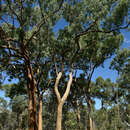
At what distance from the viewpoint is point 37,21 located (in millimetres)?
8867

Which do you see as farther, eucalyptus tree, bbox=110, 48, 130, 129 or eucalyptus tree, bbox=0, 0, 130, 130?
eucalyptus tree, bbox=110, 48, 130, 129

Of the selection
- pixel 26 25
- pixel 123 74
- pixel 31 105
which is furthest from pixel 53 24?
pixel 123 74

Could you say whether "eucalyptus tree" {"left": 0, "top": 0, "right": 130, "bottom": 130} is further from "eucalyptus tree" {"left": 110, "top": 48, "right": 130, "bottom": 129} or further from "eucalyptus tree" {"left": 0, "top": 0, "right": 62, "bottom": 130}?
"eucalyptus tree" {"left": 110, "top": 48, "right": 130, "bottom": 129}

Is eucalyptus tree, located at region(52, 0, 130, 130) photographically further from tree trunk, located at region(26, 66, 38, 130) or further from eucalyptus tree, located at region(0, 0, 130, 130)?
tree trunk, located at region(26, 66, 38, 130)

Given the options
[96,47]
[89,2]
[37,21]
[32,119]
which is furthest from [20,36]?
[96,47]

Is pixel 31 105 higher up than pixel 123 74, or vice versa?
pixel 123 74

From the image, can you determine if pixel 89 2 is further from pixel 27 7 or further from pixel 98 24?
pixel 27 7

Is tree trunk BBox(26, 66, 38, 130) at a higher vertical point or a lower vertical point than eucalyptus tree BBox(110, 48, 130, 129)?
lower

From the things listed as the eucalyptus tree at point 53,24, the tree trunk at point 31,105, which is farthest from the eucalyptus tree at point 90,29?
the tree trunk at point 31,105

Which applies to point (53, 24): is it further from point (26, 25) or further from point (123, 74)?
point (123, 74)

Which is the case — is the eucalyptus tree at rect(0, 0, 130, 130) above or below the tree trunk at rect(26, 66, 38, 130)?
above

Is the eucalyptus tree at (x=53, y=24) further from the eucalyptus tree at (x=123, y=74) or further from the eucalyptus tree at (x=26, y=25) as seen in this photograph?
the eucalyptus tree at (x=123, y=74)

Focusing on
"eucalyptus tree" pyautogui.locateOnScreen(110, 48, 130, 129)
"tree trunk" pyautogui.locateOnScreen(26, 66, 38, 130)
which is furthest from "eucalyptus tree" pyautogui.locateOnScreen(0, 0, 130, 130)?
"eucalyptus tree" pyautogui.locateOnScreen(110, 48, 130, 129)

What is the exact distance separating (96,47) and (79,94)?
7.27 metres
